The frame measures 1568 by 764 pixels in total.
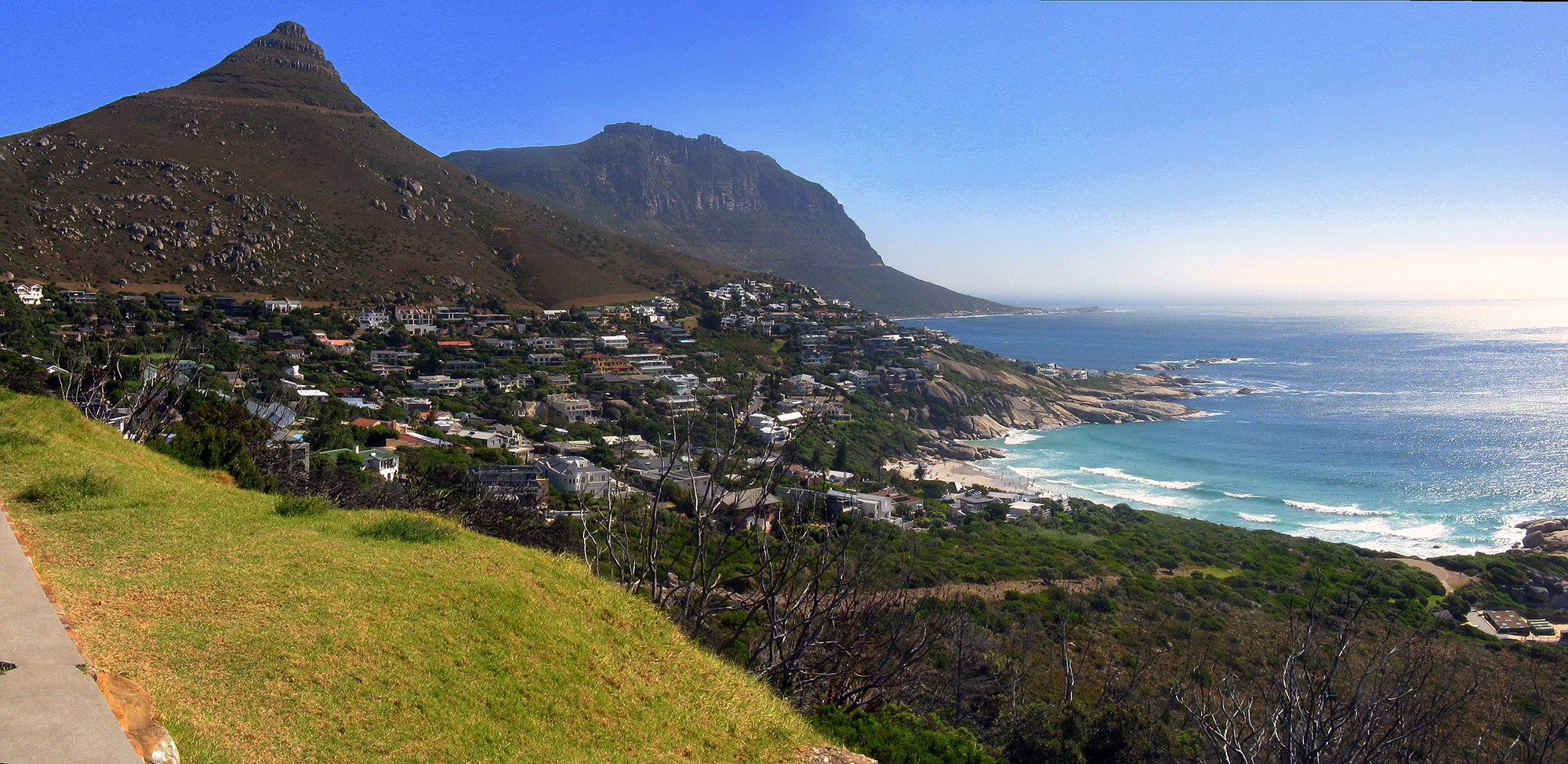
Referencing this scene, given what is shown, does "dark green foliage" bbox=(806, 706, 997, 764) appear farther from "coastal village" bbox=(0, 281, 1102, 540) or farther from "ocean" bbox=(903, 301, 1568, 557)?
"ocean" bbox=(903, 301, 1568, 557)

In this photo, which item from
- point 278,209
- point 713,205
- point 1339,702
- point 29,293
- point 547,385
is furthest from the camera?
point 713,205

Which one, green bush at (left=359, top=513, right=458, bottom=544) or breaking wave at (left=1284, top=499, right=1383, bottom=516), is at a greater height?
green bush at (left=359, top=513, right=458, bottom=544)

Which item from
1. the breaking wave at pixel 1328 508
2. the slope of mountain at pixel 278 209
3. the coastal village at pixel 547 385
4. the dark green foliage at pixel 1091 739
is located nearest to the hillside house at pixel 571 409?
the coastal village at pixel 547 385

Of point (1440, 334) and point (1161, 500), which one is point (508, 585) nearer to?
point (1161, 500)

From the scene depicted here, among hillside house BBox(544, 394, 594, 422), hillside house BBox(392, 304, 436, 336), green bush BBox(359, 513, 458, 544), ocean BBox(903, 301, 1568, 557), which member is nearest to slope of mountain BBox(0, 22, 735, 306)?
hillside house BBox(392, 304, 436, 336)

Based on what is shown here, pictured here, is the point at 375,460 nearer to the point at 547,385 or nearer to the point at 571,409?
the point at 571,409

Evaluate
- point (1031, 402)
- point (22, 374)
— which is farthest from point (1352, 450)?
point (22, 374)
